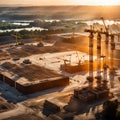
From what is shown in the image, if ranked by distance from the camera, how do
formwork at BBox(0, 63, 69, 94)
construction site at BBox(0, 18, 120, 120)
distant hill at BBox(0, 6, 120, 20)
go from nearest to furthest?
construction site at BBox(0, 18, 120, 120) → formwork at BBox(0, 63, 69, 94) → distant hill at BBox(0, 6, 120, 20)

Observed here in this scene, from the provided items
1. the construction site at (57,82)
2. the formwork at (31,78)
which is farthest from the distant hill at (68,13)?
the formwork at (31,78)

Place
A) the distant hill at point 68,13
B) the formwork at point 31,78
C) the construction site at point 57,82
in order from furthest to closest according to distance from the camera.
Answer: the distant hill at point 68,13
the formwork at point 31,78
the construction site at point 57,82

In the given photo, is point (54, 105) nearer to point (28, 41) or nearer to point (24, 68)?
point (24, 68)

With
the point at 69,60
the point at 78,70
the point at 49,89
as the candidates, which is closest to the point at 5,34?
the point at 69,60

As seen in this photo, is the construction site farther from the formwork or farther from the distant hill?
the distant hill

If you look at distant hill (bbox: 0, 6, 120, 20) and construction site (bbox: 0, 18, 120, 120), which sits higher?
distant hill (bbox: 0, 6, 120, 20)

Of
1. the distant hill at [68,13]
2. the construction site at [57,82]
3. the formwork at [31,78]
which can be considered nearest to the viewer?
the construction site at [57,82]

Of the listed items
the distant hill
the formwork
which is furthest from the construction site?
the distant hill

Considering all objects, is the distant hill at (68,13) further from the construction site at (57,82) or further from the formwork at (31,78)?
the formwork at (31,78)

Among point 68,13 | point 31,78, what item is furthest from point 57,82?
point 68,13
